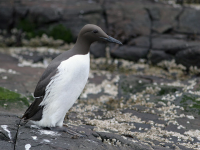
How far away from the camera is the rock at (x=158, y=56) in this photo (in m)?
12.8

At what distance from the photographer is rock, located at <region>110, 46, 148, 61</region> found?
13.3 meters

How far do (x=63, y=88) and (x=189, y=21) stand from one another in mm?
10718

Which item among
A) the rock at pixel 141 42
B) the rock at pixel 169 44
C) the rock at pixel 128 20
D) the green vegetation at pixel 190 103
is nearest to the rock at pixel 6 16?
the rock at pixel 128 20

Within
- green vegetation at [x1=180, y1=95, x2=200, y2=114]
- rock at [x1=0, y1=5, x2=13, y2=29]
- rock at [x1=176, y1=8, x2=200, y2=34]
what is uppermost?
rock at [x1=176, y1=8, x2=200, y2=34]

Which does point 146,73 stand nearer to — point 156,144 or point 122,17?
point 122,17

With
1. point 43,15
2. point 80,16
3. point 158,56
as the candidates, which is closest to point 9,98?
point 158,56

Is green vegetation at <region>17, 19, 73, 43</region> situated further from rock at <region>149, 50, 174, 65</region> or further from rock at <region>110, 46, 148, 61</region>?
rock at <region>149, 50, 174, 65</region>

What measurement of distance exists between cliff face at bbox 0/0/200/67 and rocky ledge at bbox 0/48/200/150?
3.74 ft

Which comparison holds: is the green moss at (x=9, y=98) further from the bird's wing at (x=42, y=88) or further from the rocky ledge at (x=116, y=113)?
the bird's wing at (x=42, y=88)

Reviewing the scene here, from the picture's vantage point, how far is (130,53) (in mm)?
13422

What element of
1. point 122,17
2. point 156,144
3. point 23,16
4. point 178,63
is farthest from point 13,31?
point 156,144

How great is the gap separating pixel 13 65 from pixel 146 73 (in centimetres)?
547

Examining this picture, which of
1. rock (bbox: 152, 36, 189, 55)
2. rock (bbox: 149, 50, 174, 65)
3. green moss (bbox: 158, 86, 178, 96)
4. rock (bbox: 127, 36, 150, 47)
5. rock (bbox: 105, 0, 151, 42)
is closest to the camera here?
green moss (bbox: 158, 86, 178, 96)

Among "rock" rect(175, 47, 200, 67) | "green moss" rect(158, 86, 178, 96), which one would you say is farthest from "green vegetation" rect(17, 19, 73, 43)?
"green moss" rect(158, 86, 178, 96)
